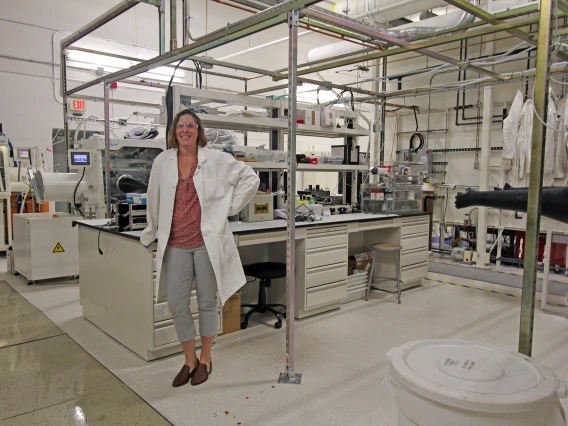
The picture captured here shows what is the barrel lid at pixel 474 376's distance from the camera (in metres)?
1.03

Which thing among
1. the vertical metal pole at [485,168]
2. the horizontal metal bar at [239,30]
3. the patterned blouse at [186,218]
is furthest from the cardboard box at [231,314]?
the vertical metal pole at [485,168]

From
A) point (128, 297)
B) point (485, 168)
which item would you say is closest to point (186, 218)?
point (128, 297)

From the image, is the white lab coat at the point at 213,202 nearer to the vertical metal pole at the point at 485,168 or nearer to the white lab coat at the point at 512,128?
the white lab coat at the point at 512,128

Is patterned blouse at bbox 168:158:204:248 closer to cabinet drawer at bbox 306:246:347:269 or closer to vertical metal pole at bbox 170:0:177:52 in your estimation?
vertical metal pole at bbox 170:0:177:52

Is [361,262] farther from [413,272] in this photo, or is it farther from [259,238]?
[259,238]

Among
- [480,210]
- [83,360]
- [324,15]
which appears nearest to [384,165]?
[480,210]

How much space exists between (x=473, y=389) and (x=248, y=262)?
9.54 ft

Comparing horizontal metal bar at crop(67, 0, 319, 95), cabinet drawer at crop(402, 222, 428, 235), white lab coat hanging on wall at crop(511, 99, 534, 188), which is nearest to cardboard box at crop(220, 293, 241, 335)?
horizontal metal bar at crop(67, 0, 319, 95)

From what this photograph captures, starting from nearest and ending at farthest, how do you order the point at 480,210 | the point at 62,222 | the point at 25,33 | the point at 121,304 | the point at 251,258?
the point at 121,304 < the point at 251,258 < the point at 62,222 < the point at 480,210 < the point at 25,33

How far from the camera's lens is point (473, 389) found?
1083mm

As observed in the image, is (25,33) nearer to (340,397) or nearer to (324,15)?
(324,15)

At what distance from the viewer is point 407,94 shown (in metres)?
5.27

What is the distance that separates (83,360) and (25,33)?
238 inches

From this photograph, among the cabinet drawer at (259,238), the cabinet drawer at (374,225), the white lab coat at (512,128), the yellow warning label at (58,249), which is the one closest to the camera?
the cabinet drawer at (259,238)
